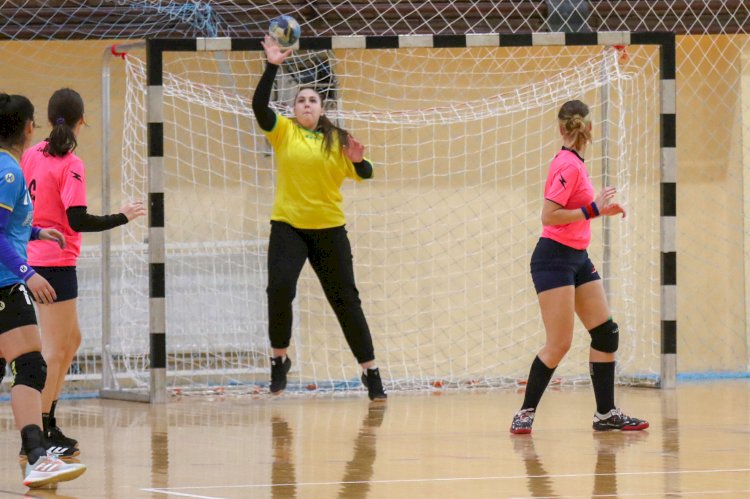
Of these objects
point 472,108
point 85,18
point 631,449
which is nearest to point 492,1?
point 472,108

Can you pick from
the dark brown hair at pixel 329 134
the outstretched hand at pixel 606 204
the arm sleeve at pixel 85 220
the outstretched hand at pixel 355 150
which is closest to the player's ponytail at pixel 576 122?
the outstretched hand at pixel 606 204

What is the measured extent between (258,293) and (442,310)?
60.9 inches

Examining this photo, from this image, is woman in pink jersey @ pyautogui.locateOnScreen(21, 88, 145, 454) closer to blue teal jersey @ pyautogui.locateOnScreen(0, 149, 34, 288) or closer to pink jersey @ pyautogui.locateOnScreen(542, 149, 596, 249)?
blue teal jersey @ pyautogui.locateOnScreen(0, 149, 34, 288)

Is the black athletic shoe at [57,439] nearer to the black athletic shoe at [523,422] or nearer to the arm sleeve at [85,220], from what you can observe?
the arm sleeve at [85,220]

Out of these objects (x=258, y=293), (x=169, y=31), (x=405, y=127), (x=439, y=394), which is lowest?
(x=439, y=394)

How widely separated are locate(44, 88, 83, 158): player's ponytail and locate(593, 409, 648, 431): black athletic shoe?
3090 millimetres

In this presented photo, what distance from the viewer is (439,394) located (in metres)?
9.68

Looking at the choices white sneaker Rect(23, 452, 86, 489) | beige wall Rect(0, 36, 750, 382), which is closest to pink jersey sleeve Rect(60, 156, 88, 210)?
white sneaker Rect(23, 452, 86, 489)

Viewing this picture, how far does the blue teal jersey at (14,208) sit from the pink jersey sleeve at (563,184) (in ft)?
8.94

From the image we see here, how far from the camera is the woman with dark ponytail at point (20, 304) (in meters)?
5.08

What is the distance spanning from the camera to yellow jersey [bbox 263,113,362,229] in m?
8.60

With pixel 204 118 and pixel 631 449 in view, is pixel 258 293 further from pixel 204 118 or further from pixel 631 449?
pixel 631 449

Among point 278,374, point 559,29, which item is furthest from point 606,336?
point 559,29

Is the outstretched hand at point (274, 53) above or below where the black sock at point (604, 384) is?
above
